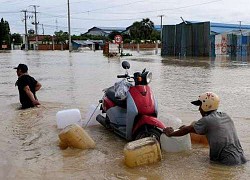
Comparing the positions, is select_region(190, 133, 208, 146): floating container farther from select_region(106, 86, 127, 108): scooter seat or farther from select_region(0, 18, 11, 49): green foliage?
select_region(0, 18, 11, 49): green foliage

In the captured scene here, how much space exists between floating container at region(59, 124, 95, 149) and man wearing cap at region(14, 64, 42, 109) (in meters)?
3.47

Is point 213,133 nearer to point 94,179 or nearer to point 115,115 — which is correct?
point 94,179

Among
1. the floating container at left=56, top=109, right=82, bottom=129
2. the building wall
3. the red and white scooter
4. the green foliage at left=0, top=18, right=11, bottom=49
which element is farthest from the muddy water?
the green foliage at left=0, top=18, right=11, bottom=49

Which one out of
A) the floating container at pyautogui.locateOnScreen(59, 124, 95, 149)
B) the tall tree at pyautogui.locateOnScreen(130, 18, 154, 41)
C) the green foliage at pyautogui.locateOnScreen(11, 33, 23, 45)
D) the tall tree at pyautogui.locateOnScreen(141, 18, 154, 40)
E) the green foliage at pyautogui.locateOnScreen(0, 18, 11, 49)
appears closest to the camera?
the floating container at pyautogui.locateOnScreen(59, 124, 95, 149)

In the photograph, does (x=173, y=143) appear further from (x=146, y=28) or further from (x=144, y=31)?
(x=144, y=31)

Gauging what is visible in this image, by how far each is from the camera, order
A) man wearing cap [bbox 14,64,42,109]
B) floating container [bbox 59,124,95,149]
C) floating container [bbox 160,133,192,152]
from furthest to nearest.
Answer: man wearing cap [bbox 14,64,42,109] < floating container [bbox 59,124,95,149] < floating container [bbox 160,133,192,152]

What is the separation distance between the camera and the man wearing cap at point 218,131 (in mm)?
4930

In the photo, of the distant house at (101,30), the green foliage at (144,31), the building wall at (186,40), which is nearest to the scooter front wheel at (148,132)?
the building wall at (186,40)

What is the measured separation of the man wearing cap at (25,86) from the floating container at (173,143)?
4431 mm

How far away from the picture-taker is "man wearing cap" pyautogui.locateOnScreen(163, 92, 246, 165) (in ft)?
16.2

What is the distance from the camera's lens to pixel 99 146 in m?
6.21

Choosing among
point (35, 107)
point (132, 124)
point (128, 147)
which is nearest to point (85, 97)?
point (35, 107)

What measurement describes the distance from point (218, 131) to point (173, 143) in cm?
89

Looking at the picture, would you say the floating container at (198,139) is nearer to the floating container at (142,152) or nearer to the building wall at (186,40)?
the floating container at (142,152)
